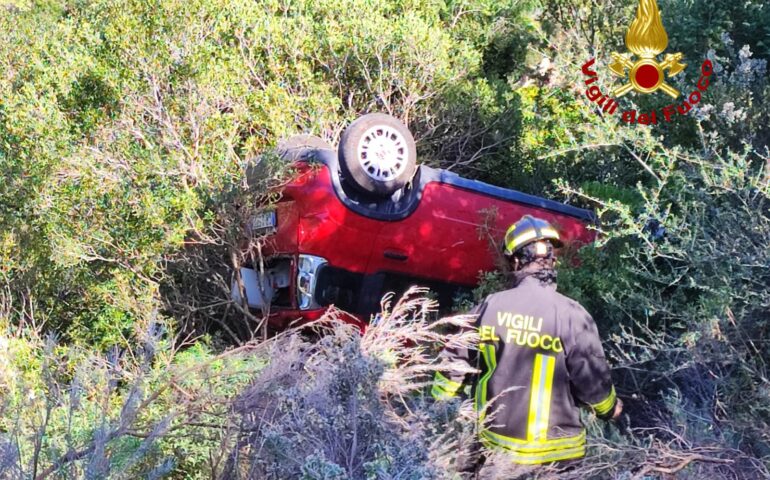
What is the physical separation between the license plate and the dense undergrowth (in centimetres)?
14

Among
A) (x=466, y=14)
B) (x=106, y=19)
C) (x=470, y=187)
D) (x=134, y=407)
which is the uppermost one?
(x=466, y=14)

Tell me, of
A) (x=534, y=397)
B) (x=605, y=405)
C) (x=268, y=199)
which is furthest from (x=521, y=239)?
(x=268, y=199)

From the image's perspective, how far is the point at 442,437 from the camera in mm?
4254

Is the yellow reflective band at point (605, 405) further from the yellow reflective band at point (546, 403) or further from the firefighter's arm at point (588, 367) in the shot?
the yellow reflective band at point (546, 403)

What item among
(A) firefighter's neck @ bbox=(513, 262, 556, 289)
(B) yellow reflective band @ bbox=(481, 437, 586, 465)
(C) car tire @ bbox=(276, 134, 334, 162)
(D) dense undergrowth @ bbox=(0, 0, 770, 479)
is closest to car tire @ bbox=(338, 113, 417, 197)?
(C) car tire @ bbox=(276, 134, 334, 162)

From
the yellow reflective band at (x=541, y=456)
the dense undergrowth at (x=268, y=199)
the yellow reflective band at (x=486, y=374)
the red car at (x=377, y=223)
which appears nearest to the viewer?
the yellow reflective band at (x=541, y=456)

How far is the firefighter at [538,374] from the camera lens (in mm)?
4172

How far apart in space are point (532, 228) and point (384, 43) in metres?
6.52

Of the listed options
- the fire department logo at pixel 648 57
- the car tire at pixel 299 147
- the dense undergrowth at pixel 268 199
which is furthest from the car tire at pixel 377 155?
the fire department logo at pixel 648 57

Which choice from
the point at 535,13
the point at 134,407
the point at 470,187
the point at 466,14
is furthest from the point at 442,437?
the point at 535,13

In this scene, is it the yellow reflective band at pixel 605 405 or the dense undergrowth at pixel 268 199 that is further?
the dense undergrowth at pixel 268 199

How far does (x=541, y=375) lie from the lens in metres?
4.18

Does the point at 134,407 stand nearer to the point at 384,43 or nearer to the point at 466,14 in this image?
the point at 384,43

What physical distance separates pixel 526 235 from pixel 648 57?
4627mm
